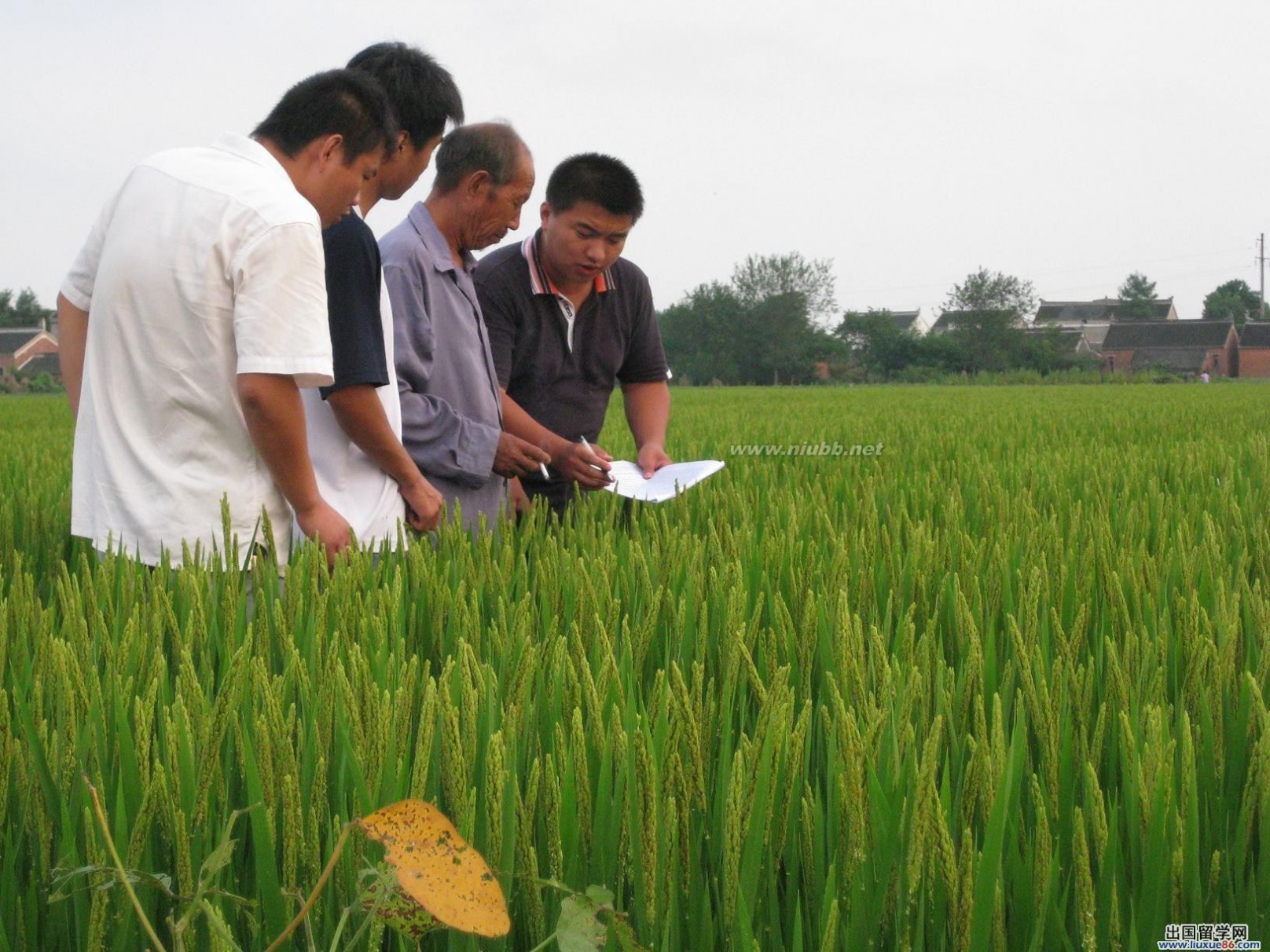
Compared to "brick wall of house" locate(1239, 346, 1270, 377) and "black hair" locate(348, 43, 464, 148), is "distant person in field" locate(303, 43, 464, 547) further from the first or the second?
"brick wall of house" locate(1239, 346, 1270, 377)

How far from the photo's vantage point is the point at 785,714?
48.2 inches

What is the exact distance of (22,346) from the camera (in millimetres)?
70812

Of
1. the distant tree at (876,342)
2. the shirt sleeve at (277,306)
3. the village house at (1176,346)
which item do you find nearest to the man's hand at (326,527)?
the shirt sleeve at (277,306)

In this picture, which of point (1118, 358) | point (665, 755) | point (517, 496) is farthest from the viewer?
point (1118, 358)

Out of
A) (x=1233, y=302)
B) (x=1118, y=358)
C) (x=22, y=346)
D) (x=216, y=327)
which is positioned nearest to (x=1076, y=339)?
(x=1118, y=358)

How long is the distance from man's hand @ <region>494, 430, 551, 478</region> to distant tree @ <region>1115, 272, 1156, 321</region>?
96313mm

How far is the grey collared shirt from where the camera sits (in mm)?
2914

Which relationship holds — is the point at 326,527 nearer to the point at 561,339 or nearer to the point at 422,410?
the point at 422,410

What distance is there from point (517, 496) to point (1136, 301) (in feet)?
333

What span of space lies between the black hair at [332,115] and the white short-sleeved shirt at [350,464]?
0.34 metres

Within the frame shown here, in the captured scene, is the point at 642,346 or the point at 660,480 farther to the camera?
the point at 642,346

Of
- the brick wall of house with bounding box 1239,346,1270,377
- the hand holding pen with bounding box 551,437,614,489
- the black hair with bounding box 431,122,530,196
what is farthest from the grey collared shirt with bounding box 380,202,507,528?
the brick wall of house with bounding box 1239,346,1270,377

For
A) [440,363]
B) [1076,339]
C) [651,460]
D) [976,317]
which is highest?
[976,317]

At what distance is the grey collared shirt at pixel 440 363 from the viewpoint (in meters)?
2.91
